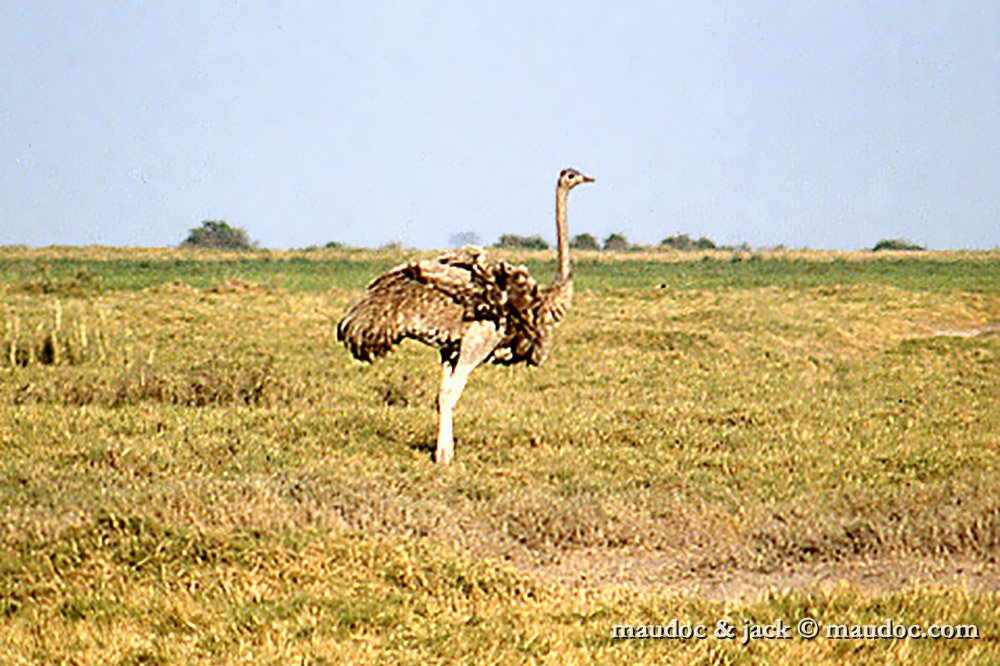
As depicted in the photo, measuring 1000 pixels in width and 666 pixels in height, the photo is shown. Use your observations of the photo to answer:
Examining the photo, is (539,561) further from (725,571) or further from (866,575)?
(866,575)

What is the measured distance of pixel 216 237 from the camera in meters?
89.0

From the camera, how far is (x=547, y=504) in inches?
319

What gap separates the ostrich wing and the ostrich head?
1474 mm

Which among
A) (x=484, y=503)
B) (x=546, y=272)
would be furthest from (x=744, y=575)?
(x=546, y=272)

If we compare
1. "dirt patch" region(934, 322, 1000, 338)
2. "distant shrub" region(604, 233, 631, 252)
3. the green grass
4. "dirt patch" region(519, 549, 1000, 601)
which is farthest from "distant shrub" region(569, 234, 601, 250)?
"dirt patch" region(519, 549, 1000, 601)

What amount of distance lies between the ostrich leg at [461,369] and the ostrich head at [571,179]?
1.81 metres

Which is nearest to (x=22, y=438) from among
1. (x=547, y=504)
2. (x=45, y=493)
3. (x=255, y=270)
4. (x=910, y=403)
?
(x=45, y=493)

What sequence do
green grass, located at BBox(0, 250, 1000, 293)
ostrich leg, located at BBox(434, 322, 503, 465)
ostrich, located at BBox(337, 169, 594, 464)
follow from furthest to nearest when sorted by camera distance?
green grass, located at BBox(0, 250, 1000, 293) → ostrich leg, located at BBox(434, 322, 503, 465) → ostrich, located at BBox(337, 169, 594, 464)

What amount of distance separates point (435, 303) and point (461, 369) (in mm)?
548

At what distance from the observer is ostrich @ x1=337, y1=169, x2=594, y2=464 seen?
9.55 m

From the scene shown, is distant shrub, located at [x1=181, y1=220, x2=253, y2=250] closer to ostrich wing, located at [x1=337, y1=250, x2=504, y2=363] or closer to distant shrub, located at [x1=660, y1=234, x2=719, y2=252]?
distant shrub, located at [x1=660, y1=234, x2=719, y2=252]

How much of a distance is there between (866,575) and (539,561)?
1.80 m

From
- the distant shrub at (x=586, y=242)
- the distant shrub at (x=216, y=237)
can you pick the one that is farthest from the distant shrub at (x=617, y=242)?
the distant shrub at (x=216, y=237)

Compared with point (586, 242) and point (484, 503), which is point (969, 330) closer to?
point (484, 503)
